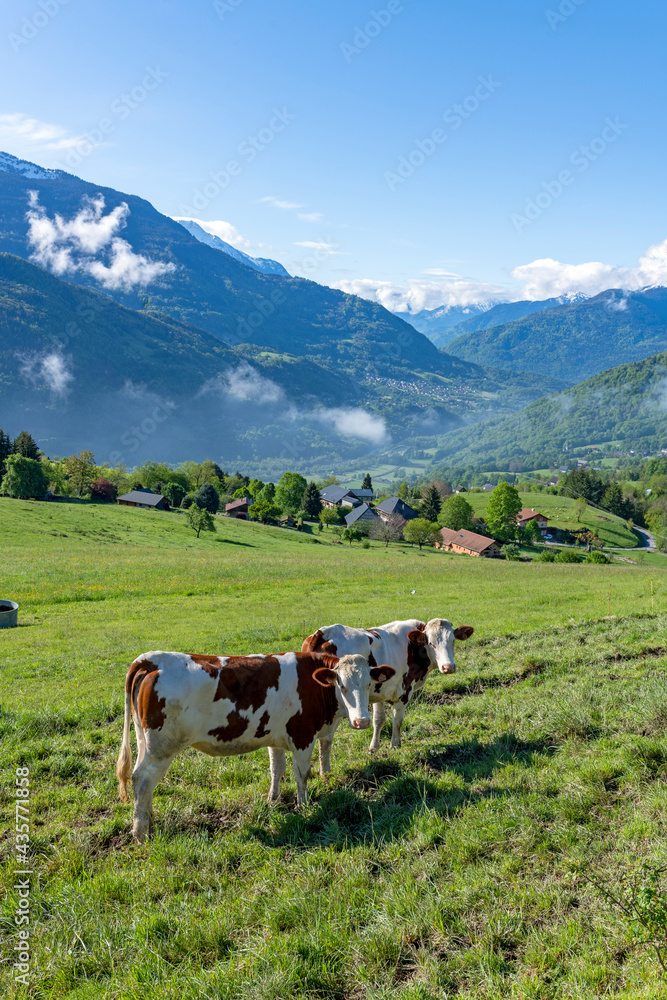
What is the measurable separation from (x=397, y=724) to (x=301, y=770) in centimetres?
227

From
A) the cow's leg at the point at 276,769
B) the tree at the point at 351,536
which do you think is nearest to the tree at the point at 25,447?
the tree at the point at 351,536

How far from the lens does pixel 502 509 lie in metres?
102

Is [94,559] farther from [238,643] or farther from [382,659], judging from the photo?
[382,659]

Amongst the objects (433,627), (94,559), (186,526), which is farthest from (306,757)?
(186,526)

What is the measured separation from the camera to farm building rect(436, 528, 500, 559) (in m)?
95.9

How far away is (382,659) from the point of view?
9.48m

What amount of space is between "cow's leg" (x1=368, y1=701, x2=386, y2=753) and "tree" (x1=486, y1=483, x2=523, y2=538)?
97.2 metres

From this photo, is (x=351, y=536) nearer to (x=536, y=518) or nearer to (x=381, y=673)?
(x=536, y=518)

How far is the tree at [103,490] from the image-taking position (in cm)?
9819

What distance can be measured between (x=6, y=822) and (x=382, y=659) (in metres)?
5.93

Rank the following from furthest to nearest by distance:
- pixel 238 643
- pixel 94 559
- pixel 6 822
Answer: pixel 94 559
pixel 238 643
pixel 6 822

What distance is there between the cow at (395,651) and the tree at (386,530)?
80.8 metres

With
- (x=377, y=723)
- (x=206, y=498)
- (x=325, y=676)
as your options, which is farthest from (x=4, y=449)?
(x=325, y=676)

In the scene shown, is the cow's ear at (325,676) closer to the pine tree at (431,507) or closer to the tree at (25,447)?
the tree at (25,447)
